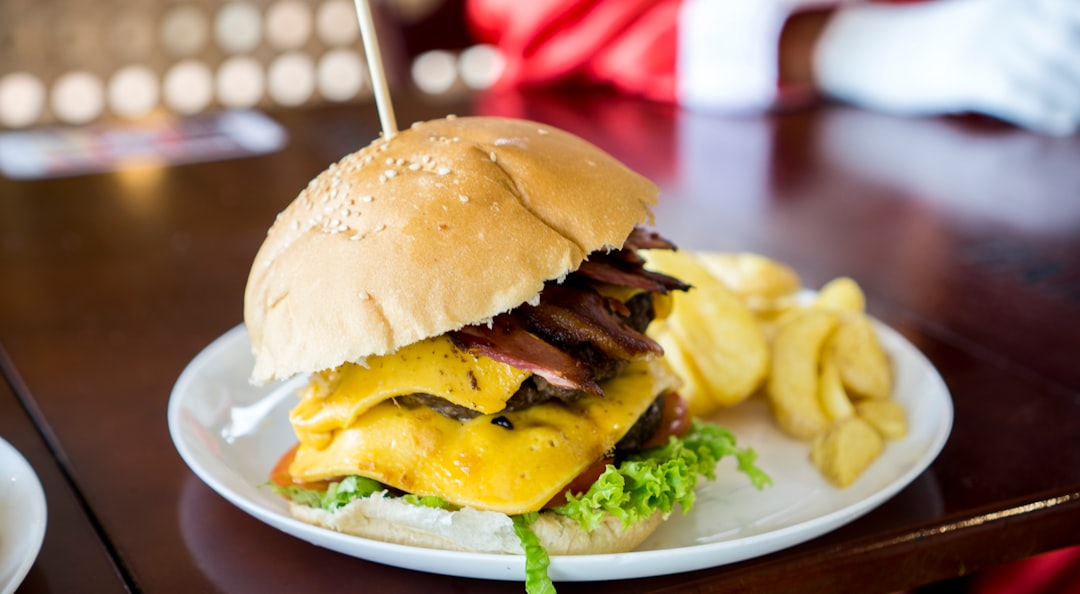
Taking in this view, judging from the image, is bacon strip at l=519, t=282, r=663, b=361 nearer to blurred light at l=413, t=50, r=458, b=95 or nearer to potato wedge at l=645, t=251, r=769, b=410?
potato wedge at l=645, t=251, r=769, b=410

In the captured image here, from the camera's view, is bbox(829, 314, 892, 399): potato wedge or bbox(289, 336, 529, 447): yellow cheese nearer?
bbox(289, 336, 529, 447): yellow cheese

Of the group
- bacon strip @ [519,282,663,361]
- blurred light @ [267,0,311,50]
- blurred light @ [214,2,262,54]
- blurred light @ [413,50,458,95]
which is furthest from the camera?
blurred light @ [267,0,311,50]

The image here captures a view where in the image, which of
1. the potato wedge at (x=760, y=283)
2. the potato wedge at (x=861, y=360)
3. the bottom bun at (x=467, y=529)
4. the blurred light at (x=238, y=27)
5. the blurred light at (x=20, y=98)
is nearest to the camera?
the bottom bun at (x=467, y=529)

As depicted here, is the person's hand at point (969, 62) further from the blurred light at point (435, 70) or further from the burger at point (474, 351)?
the burger at point (474, 351)

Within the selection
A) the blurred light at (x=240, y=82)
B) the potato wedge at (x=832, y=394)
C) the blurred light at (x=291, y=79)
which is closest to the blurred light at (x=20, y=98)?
the blurred light at (x=240, y=82)

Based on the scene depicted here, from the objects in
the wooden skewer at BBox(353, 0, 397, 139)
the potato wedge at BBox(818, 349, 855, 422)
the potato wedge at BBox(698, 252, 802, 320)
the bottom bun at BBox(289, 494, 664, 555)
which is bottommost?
the potato wedge at BBox(818, 349, 855, 422)

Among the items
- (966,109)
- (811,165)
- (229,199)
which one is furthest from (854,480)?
(966,109)

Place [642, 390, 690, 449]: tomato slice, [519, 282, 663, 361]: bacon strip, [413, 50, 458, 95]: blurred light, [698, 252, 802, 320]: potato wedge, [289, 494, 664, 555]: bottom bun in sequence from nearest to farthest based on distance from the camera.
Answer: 1. [289, 494, 664, 555]: bottom bun
2. [519, 282, 663, 361]: bacon strip
3. [642, 390, 690, 449]: tomato slice
4. [698, 252, 802, 320]: potato wedge
5. [413, 50, 458, 95]: blurred light

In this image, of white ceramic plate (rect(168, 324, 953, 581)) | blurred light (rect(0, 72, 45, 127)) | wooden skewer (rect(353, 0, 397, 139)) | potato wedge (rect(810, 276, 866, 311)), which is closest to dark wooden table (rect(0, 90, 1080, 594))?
white ceramic plate (rect(168, 324, 953, 581))
